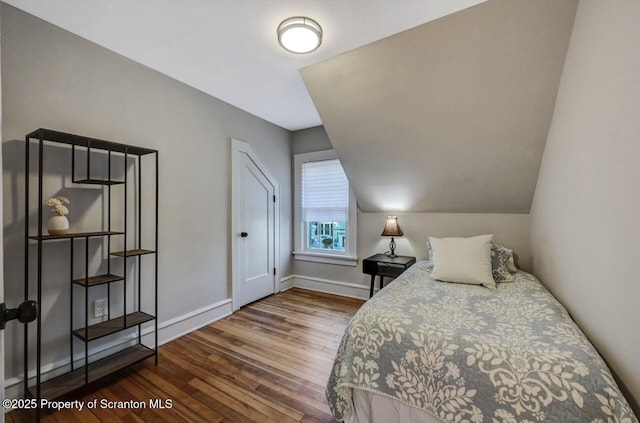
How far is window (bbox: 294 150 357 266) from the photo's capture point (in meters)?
3.75

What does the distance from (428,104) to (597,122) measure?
115 cm

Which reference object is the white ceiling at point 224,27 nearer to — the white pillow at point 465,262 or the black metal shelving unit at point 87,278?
the black metal shelving unit at point 87,278

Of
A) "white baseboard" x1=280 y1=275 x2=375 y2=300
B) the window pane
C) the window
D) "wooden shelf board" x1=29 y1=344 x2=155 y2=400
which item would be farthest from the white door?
"wooden shelf board" x1=29 y1=344 x2=155 y2=400

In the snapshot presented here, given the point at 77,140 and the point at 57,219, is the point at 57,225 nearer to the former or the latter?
the point at 57,219

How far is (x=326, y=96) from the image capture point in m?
2.56

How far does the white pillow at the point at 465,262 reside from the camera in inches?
86.4

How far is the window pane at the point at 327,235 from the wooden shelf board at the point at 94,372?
94.5 inches

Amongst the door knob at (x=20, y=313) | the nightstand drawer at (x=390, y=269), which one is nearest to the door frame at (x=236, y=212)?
the nightstand drawer at (x=390, y=269)

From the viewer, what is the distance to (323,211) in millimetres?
3926

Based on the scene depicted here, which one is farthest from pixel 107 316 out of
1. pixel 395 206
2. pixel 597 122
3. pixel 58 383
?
pixel 597 122

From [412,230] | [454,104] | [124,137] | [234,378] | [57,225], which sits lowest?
[234,378]

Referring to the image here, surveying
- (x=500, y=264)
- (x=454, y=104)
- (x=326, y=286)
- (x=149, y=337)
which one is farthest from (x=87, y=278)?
(x=500, y=264)

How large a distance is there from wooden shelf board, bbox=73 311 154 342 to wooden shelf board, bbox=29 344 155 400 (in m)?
0.26

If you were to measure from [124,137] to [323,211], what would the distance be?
7.97 ft
